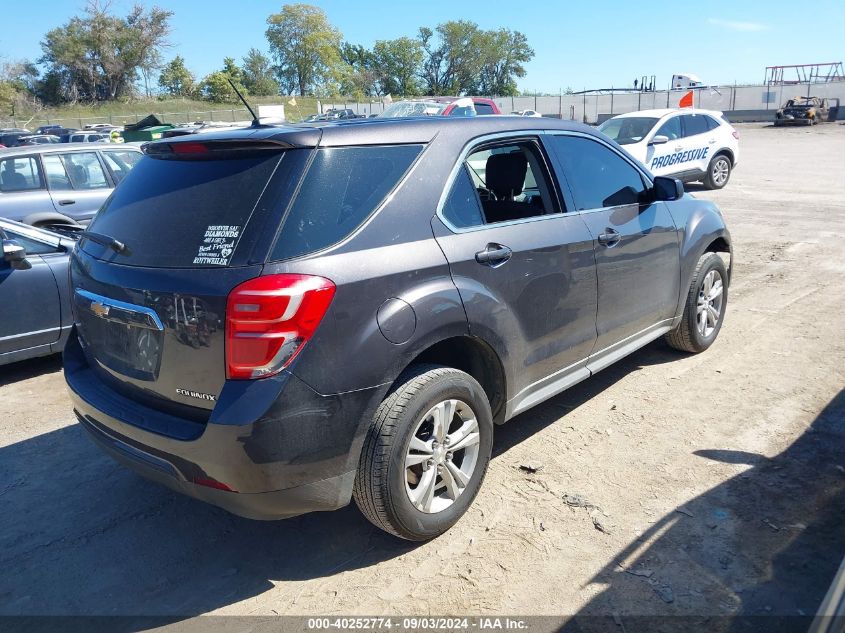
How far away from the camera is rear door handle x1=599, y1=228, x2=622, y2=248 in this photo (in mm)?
4094

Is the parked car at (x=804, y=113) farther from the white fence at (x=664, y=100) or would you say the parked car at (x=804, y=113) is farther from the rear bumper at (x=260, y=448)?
the rear bumper at (x=260, y=448)

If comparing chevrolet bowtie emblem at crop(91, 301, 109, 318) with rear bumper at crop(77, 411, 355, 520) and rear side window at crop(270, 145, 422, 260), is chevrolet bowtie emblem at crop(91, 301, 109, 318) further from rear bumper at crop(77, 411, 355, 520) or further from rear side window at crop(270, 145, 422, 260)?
rear side window at crop(270, 145, 422, 260)

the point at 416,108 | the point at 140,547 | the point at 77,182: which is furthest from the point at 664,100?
the point at 140,547

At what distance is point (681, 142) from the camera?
1466 cm

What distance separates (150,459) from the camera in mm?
2885

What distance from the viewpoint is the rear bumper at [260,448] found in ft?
8.54

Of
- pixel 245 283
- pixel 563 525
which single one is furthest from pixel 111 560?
pixel 563 525

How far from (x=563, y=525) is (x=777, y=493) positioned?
1.14 m

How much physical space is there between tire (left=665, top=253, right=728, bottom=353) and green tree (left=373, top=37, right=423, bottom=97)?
104 metres

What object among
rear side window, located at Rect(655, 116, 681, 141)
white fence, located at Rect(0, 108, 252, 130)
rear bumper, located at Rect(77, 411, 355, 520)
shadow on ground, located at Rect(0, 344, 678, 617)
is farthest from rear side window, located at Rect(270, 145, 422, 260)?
white fence, located at Rect(0, 108, 252, 130)

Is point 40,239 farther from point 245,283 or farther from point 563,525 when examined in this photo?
point 563,525

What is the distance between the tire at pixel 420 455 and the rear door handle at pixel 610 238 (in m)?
1.33

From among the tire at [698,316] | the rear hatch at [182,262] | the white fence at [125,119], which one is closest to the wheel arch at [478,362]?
the rear hatch at [182,262]

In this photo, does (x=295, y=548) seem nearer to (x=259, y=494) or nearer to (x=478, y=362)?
(x=259, y=494)
